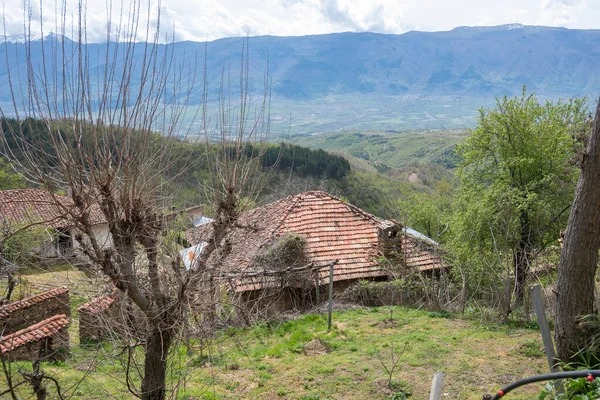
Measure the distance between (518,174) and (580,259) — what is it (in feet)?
41.4

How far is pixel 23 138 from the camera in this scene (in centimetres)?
412

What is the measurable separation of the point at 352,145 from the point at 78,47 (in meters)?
152

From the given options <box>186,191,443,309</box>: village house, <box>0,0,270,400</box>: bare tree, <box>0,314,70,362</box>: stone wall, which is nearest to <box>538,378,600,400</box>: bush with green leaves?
<box>0,0,270,400</box>: bare tree

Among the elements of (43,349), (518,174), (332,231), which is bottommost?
(43,349)

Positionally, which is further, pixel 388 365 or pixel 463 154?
pixel 463 154

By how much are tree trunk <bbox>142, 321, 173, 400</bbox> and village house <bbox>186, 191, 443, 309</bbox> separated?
6.83 m

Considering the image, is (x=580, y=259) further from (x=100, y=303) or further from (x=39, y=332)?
(x=39, y=332)

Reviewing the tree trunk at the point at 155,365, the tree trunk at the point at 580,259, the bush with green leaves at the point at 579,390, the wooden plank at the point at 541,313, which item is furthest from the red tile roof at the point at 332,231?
the bush with green leaves at the point at 579,390

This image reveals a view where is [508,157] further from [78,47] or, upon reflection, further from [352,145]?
[352,145]

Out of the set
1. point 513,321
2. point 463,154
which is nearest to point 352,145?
point 463,154

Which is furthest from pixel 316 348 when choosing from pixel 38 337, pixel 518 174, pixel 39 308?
pixel 518 174

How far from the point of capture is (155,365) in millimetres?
4969

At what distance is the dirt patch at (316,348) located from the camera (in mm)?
8727

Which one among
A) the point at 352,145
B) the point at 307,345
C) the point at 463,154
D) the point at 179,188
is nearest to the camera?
the point at 179,188
